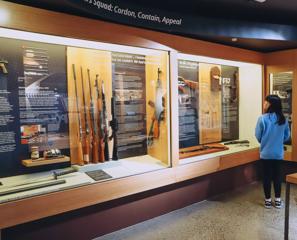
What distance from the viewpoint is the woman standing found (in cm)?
342

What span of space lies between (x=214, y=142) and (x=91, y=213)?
238 cm

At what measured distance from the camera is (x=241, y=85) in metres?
4.60

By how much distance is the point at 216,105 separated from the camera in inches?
172

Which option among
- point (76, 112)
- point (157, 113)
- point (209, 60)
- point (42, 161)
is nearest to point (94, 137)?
point (76, 112)

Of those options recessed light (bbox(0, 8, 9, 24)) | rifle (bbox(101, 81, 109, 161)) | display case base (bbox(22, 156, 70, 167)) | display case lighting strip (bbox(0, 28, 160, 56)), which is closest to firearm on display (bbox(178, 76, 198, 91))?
display case lighting strip (bbox(0, 28, 160, 56))

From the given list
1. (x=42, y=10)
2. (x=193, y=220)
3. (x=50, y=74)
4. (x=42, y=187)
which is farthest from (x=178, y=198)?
(x=42, y=10)

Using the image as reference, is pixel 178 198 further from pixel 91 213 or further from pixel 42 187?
pixel 42 187

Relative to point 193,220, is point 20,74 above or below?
above

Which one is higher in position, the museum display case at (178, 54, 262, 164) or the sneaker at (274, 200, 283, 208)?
the museum display case at (178, 54, 262, 164)

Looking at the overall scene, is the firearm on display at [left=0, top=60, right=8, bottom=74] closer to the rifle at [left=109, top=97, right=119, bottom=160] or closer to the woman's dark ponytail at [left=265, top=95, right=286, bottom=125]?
the rifle at [left=109, top=97, right=119, bottom=160]

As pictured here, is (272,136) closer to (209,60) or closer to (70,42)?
(209,60)

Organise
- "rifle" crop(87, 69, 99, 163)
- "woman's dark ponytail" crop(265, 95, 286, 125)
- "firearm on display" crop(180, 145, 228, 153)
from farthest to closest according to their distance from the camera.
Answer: "firearm on display" crop(180, 145, 228, 153) < "woman's dark ponytail" crop(265, 95, 286, 125) < "rifle" crop(87, 69, 99, 163)

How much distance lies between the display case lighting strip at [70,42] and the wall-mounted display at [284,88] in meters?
2.34

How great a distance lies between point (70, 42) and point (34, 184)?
1382 mm
